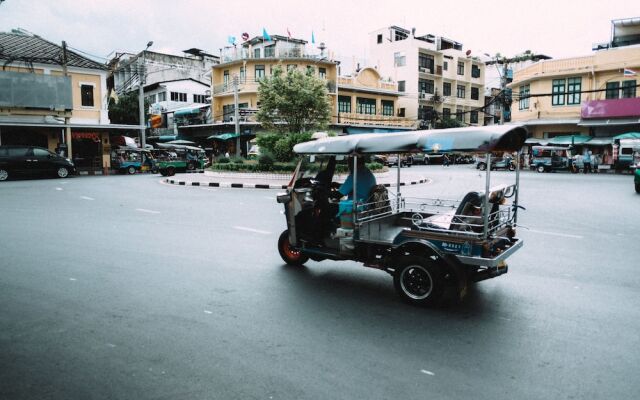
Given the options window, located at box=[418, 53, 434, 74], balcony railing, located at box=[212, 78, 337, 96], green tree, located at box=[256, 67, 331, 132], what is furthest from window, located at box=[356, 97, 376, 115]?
green tree, located at box=[256, 67, 331, 132]

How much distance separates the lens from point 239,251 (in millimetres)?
7828

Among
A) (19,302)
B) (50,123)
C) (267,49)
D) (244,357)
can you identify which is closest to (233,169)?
(50,123)

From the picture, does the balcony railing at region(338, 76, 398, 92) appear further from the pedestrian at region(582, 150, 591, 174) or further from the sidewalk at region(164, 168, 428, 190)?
the sidewalk at region(164, 168, 428, 190)

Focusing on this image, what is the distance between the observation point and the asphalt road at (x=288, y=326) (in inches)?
136

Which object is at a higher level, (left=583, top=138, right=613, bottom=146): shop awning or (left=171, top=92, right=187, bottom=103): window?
(left=171, top=92, right=187, bottom=103): window

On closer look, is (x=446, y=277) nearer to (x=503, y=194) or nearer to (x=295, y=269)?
(x=503, y=194)

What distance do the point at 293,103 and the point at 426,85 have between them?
34.1 meters

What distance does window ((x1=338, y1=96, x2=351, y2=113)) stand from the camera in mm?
→ 46000

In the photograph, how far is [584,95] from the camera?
37938 millimetres

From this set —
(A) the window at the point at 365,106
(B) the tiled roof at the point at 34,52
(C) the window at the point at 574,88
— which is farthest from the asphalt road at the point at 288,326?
(A) the window at the point at 365,106

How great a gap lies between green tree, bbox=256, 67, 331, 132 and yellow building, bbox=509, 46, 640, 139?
1712 centimetres

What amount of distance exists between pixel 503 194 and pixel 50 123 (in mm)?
31474

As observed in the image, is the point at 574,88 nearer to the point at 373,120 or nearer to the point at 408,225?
the point at 373,120

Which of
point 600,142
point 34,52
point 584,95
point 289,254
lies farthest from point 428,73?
point 289,254
